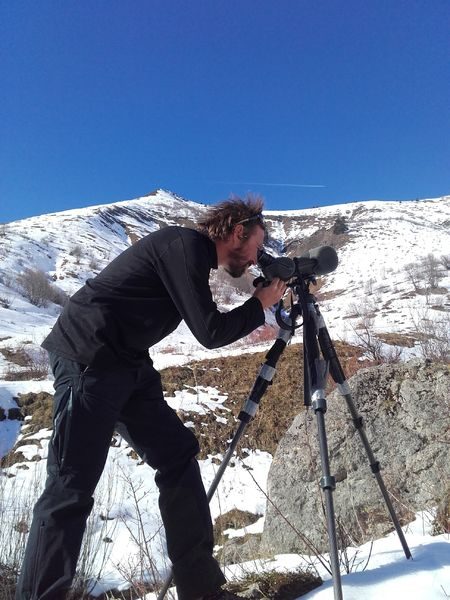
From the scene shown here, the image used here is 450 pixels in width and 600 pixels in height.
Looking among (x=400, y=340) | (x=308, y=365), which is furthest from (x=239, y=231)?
(x=400, y=340)

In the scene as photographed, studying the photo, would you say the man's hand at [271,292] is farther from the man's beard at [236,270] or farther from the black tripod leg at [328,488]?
the black tripod leg at [328,488]

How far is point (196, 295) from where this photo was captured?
5.65 feet

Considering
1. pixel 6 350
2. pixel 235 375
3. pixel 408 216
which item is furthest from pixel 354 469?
pixel 408 216

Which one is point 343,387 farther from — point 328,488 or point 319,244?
point 319,244

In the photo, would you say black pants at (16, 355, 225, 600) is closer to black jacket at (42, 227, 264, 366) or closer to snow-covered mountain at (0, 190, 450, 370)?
black jacket at (42, 227, 264, 366)

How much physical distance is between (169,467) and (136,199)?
98157mm

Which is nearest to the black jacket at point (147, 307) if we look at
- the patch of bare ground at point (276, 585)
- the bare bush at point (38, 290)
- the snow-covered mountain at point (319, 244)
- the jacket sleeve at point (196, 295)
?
the jacket sleeve at point (196, 295)

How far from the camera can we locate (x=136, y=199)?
95.4 meters

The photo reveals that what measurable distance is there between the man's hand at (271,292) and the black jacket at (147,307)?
51mm

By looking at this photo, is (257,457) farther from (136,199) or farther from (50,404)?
(136,199)

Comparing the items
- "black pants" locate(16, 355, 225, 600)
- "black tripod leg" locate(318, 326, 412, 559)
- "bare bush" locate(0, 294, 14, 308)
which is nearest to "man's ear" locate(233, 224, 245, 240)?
"black tripod leg" locate(318, 326, 412, 559)

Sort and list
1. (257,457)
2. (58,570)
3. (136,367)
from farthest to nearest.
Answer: (257,457) → (136,367) → (58,570)

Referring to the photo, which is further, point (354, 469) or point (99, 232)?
point (99, 232)

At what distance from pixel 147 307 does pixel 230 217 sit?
23.6 inches
